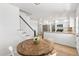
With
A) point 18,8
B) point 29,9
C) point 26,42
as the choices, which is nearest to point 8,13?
point 18,8

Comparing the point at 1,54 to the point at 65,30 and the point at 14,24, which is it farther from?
the point at 65,30

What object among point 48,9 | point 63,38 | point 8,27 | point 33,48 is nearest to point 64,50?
point 63,38

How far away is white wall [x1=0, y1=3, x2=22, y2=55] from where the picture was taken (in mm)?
1456

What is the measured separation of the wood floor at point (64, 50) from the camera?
4.76 ft

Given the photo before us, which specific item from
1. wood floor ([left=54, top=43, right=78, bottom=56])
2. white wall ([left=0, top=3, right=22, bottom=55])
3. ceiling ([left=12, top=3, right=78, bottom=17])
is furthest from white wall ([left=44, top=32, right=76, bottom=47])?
white wall ([left=0, top=3, right=22, bottom=55])

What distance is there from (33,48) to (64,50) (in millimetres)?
562

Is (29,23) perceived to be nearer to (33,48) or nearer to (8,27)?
(8,27)

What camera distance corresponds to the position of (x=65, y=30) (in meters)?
1.59

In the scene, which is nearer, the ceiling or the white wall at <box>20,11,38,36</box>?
the ceiling

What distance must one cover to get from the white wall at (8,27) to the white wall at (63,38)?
1.73 feet

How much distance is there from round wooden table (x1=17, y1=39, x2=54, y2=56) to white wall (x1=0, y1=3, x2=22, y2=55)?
0.44 feet

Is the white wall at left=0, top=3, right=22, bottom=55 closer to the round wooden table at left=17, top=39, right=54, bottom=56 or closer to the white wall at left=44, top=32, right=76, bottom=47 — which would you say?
the round wooden table at left=17, top=39, right=54, bottom=56

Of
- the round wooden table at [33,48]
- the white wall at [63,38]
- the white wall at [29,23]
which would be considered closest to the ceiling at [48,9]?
the white wall at [29,23]

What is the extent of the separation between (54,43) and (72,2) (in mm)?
723
